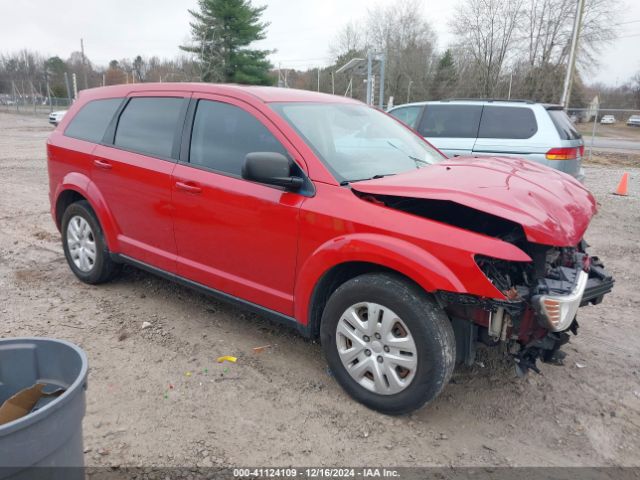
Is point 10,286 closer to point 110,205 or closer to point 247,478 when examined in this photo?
point 110,205

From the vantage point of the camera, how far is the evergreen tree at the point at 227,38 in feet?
117

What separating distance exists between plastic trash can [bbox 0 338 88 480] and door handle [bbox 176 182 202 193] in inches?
66.7

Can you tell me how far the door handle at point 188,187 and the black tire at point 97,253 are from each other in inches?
50.2

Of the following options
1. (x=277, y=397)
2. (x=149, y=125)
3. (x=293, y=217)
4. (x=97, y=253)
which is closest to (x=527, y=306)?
(x=293, y=217)

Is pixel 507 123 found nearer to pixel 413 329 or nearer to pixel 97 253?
pixel 413 329

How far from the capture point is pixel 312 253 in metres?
3.03

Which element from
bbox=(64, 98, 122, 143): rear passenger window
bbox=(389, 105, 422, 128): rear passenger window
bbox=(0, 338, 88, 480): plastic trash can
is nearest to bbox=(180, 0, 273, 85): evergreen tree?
bbox=(389, 105, 422, 128): rear passenger window

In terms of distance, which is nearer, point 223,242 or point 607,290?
point 607,290

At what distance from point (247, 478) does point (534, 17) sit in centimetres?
3982

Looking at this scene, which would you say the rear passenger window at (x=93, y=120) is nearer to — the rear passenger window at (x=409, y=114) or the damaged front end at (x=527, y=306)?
the damaged front end at (x=527, y=306)

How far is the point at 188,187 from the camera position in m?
3.60

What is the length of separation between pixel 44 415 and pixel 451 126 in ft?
25.5

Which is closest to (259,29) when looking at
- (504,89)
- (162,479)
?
(504,89)

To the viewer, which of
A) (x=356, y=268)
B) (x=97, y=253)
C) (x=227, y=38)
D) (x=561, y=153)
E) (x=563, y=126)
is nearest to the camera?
(x=356, y=268)
